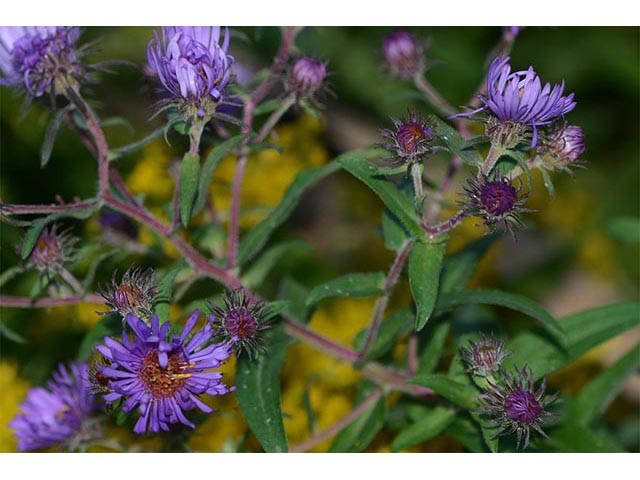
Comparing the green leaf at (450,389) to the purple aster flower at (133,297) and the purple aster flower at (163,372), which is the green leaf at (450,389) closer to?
the purple aster flower at (163,372)

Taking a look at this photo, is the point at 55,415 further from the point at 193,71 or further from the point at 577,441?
the point at 577,441

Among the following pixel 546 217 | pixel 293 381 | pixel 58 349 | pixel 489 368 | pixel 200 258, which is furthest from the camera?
pixel 546 217

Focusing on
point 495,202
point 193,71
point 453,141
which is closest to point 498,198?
point 495,202

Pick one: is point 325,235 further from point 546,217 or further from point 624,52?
point 624,52

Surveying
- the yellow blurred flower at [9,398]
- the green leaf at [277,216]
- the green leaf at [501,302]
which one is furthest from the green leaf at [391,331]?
the yellow blurred flower at [9,398]

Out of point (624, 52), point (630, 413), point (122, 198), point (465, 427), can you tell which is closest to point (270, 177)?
point (122, 198)

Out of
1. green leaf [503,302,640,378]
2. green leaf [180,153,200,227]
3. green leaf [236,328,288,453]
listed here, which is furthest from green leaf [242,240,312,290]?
green leaf [503,302,640,378]

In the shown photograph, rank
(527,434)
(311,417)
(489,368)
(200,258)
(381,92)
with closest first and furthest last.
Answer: (527,434) → (489,368) → (200,258) → (311,417) → (381,92)

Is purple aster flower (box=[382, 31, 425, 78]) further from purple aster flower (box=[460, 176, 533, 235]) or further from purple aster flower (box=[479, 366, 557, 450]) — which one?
purple aster flower (box=[479, 366, 557, 450])
